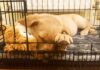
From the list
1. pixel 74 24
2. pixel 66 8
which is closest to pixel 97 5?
pixel 66 8

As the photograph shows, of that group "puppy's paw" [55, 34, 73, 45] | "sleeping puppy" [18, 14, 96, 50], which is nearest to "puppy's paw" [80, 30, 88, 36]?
"sleeping puppy" [18, 14, 96, 50]

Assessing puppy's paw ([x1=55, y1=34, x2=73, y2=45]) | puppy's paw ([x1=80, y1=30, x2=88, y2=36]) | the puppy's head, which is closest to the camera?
puppy's paw ([x1=55, y1=34, x2=73, y2=45])

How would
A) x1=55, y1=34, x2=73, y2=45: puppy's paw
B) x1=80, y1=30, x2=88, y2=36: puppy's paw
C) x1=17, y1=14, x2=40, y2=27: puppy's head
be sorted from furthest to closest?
x1=80, y1=30, x2=88, y2=36: puppy's paw < x1=17, y1=14, x2=40, y2=27: puppy's head < x1=55, y1=34, x2=73, y2=45: puppy's paw

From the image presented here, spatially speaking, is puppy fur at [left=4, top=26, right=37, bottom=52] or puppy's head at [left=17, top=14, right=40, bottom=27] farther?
puppy's head at [left=17, top=14, right=40, bottom=27]

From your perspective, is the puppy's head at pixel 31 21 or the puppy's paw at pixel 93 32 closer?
the puppy's head at pixel 31 21

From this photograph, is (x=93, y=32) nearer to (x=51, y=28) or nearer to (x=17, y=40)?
(x=51, y=28)

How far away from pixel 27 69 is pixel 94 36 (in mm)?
501

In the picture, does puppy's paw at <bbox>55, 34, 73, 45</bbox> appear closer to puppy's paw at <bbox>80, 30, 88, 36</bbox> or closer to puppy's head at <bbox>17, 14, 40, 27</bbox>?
puppy's head at <bbox>17, 14, 40, 27</bbox>

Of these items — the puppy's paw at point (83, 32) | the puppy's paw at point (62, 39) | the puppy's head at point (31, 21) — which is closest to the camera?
the puppy's paw at point (62, 39)

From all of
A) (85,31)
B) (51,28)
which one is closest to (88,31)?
(85,31)

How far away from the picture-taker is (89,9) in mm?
1827

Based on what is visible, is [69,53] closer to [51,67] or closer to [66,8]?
[51,67]

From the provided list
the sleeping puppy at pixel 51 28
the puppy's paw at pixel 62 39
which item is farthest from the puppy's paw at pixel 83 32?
the puppy's paw at pixel 62 39

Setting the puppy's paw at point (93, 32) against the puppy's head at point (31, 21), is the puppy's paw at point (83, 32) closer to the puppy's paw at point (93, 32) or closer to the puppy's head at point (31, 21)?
the puppy's paw at point (93, 32)
